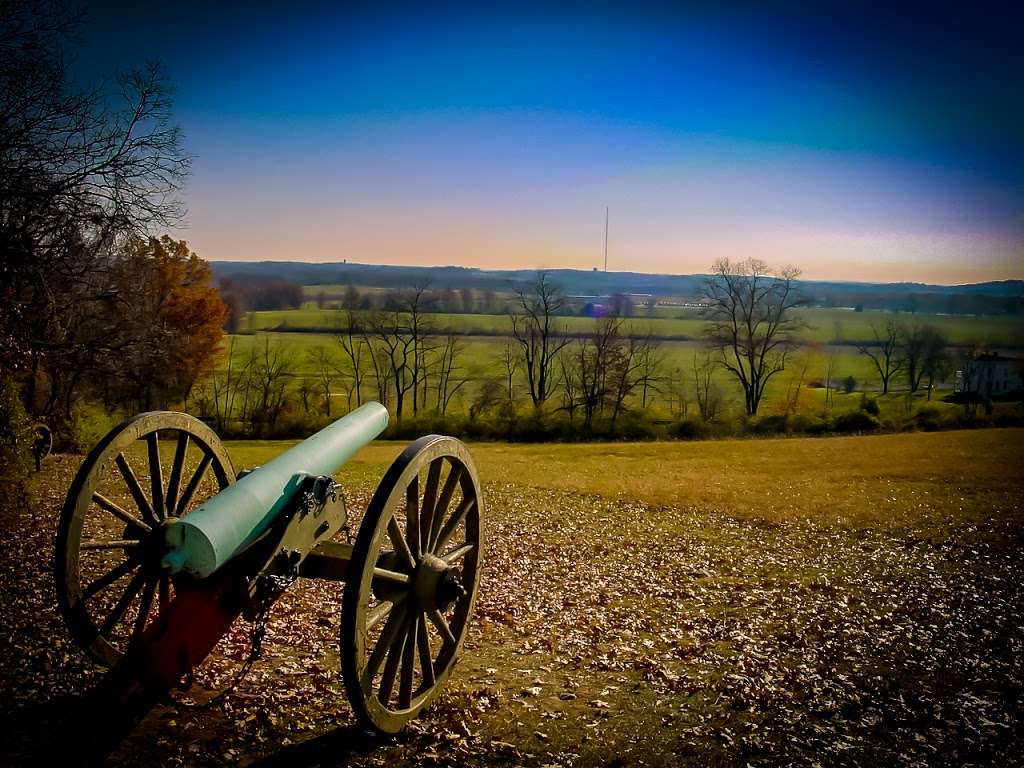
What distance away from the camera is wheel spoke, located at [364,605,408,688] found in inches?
173

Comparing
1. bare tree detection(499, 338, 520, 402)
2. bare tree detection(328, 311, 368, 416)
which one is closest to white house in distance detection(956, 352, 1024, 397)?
bare tree detection(499, 338, 520, 402)

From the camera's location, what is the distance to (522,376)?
73000 mm

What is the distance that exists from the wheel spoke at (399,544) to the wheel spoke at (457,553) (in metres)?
0.37

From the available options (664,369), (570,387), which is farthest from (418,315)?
(664,369)

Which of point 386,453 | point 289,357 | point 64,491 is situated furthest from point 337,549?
point 289,357

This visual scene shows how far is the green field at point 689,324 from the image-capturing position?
2174 inches

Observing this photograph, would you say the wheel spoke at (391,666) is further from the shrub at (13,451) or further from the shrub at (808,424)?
the shrub at (808,424)

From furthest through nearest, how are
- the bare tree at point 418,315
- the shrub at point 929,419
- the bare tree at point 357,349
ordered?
the bare tree at point 418,315, the bare tree at point 357,349, the shrub at point 929,419

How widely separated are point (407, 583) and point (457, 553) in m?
0.65

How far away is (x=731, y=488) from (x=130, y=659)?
68.1 feet

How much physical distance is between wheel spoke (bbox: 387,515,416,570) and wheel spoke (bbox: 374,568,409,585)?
0.32 ft

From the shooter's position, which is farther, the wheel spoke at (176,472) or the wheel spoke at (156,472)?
the wheel spoke at (176,472)

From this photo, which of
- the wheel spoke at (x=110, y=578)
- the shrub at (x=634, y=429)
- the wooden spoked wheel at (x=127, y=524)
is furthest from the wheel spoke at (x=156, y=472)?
the shrub at (x=634, y=429)

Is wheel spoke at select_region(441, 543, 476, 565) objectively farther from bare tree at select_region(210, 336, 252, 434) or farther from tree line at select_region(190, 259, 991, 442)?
bare tree at select_region(210, 336, 252, 434)
